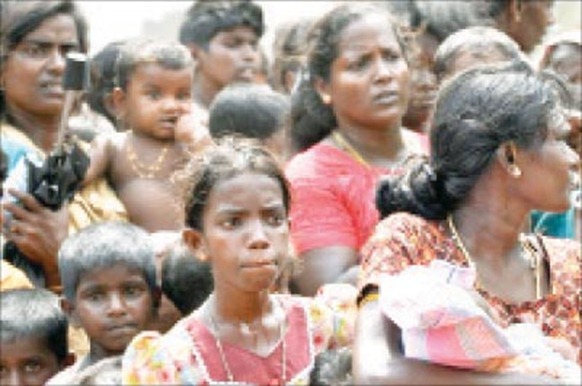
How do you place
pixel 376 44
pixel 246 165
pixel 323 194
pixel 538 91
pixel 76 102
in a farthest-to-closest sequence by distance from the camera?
pixel 76 102 < pixel 376 44 < pixel 323 194 < pixel 246 165 < pixel 538 91

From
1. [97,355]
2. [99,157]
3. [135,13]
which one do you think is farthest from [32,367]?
[135,13]

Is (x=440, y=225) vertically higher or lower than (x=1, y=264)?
higher

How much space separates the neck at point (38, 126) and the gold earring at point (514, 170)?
6.03ft

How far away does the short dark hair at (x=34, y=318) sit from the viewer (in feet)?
14.2

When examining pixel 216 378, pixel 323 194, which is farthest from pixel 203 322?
pixel 323 194

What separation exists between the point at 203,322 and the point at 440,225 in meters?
0.59

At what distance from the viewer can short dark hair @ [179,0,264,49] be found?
6.18m

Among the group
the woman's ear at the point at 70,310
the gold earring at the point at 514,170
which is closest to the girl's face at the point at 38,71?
the woman's ear at the point at 70,310

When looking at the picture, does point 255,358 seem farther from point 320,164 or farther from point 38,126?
point 38,126

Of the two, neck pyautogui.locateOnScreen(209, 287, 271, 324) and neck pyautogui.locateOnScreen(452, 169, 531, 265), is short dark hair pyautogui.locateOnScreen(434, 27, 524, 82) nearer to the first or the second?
neck pyautogui.locateOnScreen(452, 169, 531, 265)

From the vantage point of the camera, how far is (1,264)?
4438mm

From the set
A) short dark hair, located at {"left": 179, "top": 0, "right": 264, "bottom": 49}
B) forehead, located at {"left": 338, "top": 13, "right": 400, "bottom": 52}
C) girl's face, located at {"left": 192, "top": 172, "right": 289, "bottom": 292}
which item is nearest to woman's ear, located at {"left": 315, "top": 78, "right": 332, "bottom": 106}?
forehead, located at {"left": 338, "top": 13, "right": 400, "bottom": 52}

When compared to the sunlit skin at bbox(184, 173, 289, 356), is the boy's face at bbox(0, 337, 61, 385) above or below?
below

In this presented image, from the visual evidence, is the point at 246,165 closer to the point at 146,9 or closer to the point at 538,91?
the point at 538,91
